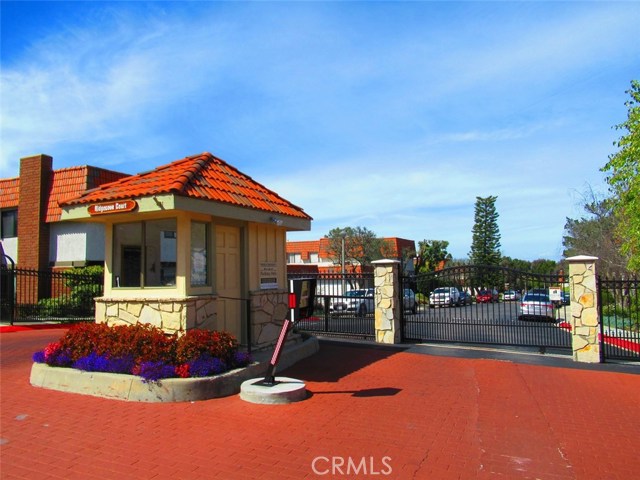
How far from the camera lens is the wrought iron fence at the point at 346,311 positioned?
13531 millimetres

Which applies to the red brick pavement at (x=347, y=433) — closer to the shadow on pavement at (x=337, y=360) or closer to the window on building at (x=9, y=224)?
the shadow on pavement at (x=337, y=360)

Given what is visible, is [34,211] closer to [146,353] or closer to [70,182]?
[70,182]

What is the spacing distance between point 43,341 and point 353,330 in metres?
7.86

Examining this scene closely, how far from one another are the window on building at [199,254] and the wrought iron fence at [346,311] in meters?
5.03

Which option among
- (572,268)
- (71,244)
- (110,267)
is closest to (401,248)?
(71,244)

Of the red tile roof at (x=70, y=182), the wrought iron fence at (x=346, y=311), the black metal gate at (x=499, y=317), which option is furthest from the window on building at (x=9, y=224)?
the black metal gate at (x=499, y=317)

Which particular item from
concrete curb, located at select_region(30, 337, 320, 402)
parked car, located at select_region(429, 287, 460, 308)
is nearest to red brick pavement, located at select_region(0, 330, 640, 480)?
concrete curb, located at select_region(30, 337, 320, 402)

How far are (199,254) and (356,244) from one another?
37479 millimetres

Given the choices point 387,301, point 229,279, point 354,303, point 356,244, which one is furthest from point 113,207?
point 356,244

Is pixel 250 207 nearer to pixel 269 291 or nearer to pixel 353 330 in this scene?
pixel 269 291

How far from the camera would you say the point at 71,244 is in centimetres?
1920

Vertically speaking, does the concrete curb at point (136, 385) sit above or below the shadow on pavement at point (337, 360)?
above

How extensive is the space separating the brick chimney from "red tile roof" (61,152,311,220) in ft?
40.7

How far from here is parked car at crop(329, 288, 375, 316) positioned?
14.0 metres
